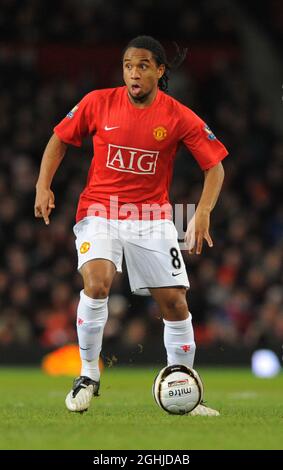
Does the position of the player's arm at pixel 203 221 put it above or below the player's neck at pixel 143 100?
below

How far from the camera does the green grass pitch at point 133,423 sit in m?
5.46

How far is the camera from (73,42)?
60.4 ft

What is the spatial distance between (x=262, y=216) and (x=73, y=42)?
4.49m

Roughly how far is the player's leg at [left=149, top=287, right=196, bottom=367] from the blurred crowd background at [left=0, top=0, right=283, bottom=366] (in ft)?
21.5

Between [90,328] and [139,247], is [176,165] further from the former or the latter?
[90,328]

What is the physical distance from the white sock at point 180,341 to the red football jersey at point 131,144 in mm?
692

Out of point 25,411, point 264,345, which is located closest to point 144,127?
point 25,411

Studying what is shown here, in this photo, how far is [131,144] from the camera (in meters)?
7.08

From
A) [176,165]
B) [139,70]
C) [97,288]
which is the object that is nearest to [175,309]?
[97,288]

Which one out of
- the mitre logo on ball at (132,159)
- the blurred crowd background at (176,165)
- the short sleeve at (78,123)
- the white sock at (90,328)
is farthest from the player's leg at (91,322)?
the blurred crowd background at (176,165)

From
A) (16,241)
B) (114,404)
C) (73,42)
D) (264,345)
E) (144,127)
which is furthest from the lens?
(73,42)

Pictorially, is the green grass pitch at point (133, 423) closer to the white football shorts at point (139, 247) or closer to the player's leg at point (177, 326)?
the player's leg at point (177, 326)

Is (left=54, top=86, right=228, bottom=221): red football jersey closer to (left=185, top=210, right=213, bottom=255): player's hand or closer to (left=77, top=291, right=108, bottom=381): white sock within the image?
(left=185, top=210, right=213, bottom=255): player's hand

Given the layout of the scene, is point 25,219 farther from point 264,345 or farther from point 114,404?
point 114,404
